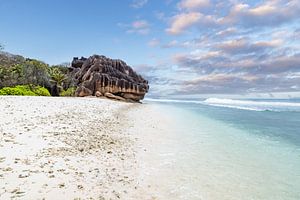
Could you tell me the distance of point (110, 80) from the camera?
54719 millimetres

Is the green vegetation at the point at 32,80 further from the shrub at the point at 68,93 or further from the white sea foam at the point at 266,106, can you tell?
the white sea foam at the point at 266,106

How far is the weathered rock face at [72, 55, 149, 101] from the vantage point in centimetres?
5425

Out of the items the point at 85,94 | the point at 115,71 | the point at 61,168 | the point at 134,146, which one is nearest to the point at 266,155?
the point at 134,146

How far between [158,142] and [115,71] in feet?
156

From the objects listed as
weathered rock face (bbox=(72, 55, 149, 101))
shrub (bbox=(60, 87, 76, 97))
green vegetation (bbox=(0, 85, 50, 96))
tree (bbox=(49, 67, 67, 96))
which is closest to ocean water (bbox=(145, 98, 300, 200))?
green vegetation (bbox=(0, 85, 50, 96))

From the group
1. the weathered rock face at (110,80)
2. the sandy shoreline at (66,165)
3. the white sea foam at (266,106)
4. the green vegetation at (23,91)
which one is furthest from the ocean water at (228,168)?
the weathered rock face at (110,80)

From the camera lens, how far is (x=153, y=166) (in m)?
8.92

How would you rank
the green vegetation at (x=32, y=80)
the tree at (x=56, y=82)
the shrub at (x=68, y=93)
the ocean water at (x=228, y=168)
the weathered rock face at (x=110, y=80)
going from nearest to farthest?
the ocean water at (x=228, y=168)
the green vegetation at (x=32, y=80)
the weathered rock face at (x=110, y=80)
the shrub at (x=68, y=93)
the tree at (x=56, y=82)

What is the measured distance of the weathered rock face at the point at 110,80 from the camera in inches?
2136

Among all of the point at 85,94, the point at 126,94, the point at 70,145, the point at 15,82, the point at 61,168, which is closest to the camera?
the point at 61,168

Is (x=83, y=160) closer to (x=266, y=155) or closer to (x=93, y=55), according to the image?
(x=266, y=155)

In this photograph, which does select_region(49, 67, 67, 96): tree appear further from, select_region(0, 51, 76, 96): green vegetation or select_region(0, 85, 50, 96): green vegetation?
select_region(0, 85, 50, 96): green vegetation

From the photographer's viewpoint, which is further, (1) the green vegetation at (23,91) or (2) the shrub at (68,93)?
(2) the shrub at (68,93)

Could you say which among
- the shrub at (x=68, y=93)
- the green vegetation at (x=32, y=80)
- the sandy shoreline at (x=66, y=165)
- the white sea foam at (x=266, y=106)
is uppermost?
the green vegetation at (x=32, y=80)
